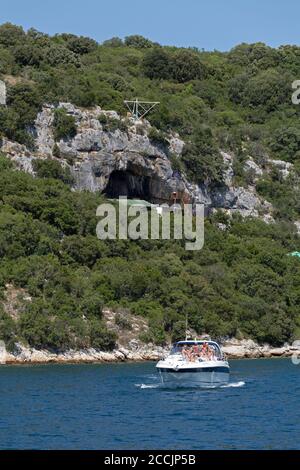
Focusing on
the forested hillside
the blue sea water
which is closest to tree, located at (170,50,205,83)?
the forested hillside

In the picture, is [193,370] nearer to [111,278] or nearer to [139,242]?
[111,278]

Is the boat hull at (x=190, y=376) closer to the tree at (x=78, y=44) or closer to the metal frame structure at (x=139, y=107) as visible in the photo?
the metal frame structure at (x=139, y=107)

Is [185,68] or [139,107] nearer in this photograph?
[139,107]

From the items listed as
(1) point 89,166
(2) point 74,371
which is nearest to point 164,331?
(2) point 74,371

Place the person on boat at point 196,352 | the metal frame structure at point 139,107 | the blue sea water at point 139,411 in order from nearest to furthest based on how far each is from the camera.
Answer: the blue sea water at point 139,411 < the person on boat at point 196,352 < the metal frame structure at point 139,107

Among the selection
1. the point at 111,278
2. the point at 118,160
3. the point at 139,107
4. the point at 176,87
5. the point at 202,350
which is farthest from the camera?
the point at 176,87

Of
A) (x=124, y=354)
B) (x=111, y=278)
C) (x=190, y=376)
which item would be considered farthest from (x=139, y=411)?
(x=111, y=278)

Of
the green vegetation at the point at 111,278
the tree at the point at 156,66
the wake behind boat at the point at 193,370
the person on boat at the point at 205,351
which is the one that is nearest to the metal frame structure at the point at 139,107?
the green vegetation at the point at 111,278
